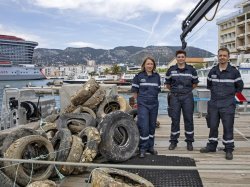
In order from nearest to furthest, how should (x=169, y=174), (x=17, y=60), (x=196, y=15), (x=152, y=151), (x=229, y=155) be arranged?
1. (x=169, y=174)
2. (x=229, y=155)
3. (x=152, y=151)
4. (x=196, y=15)
5. (x=17, y=60)

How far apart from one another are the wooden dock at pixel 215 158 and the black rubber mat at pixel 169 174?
0.43 feet

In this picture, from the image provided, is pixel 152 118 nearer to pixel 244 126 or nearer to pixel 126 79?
pixel 244 126

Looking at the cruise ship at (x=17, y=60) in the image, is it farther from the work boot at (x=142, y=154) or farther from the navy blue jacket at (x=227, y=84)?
the navy blue jacket at (x=227, y=84)

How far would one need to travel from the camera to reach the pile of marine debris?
423 cm

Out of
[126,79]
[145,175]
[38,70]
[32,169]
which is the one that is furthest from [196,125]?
[38,70]

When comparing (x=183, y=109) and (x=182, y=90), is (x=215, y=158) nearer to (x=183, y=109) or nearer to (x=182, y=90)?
(x=183, y=109)

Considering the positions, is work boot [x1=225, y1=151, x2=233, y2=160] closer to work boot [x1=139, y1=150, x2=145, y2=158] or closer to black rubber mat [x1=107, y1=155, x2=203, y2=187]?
black rubber mat [x1=107, y1=155, x2=203, y2=187]

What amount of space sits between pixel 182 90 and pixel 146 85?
0.70m

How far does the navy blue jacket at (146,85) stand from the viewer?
5.89 m

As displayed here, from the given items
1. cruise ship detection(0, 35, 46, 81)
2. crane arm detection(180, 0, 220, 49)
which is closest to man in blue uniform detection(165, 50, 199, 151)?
crane arm detection(180, 0, 220, 49)

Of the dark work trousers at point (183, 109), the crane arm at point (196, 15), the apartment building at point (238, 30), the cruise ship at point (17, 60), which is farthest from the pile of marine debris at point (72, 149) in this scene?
the cruise ship at point (17, 60)

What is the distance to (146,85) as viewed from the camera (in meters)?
5.89

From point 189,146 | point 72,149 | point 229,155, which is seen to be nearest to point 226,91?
point 229,155

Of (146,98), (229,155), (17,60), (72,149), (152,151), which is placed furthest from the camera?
(17,60)
